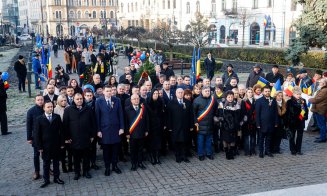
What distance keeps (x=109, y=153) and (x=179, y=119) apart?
1.73m

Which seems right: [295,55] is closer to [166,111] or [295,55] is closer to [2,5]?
[166,111]

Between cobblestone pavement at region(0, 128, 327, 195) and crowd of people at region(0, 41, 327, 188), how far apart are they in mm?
236

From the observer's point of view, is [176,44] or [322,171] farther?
[176,44]

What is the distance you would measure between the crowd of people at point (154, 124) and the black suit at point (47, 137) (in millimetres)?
18

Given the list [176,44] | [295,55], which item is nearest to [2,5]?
[176,44]

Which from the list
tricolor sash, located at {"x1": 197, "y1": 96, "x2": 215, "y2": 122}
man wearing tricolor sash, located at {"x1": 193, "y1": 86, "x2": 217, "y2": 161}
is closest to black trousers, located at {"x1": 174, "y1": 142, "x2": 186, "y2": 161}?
man wearing tricolor sash, located at {"x1": 193, "y1": 86, "x2": 217, "y2": 161}

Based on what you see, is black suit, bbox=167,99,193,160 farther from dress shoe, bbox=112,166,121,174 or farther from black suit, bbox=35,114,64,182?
black suit, bbox=35,114,64,182

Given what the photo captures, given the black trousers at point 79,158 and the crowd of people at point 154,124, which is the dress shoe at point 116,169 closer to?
the crowd of people at point 154,124

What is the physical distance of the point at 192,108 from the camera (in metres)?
8.21

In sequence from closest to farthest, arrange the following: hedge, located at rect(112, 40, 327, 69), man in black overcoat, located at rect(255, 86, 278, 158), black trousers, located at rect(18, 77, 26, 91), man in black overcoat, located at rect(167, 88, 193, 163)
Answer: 1. man in black overcoat, located at rect(167, 88, 193, 163)
2. man in black overcoat, located at rect(255, 86, 278, 158)
3. black trousers, located at rect(18, 77, 26, 91)
4. hedge, located at rect(112, 40, 327, 69)

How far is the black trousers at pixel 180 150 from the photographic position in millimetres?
8180

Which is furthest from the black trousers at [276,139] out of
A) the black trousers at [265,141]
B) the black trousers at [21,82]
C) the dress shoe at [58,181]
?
the black trousers at [21,82]

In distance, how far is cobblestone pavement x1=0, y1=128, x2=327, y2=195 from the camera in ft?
21.8

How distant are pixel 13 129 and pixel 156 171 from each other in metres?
5.92
